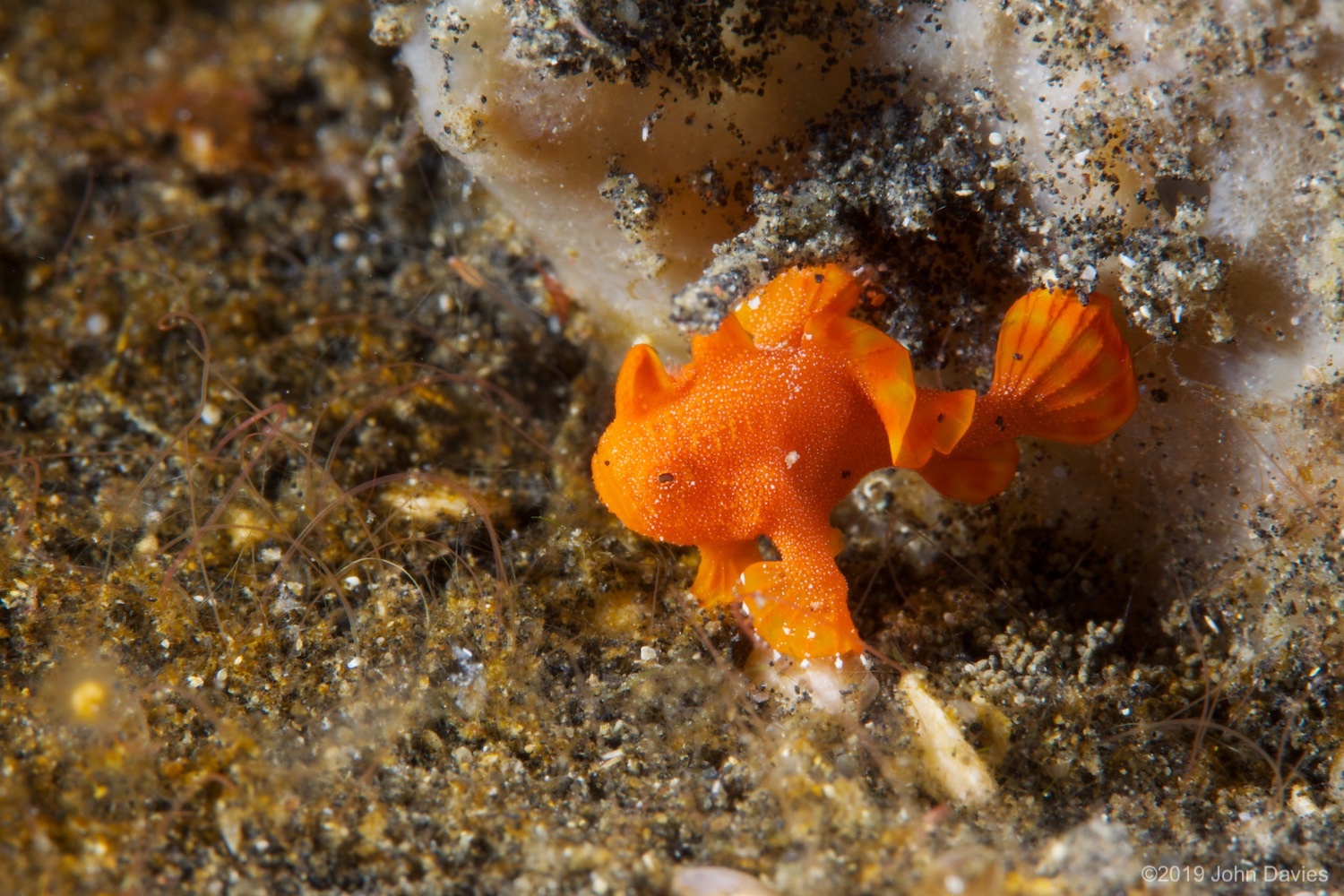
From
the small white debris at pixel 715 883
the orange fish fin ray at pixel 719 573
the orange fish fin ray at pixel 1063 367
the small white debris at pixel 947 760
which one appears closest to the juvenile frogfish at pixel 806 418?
the orange fish fin ray at pixel 1063 367

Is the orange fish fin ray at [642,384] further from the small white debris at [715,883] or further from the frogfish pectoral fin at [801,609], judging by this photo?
the small white debris at [715,883]

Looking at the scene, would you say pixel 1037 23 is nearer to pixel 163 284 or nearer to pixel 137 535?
pixel 137 535

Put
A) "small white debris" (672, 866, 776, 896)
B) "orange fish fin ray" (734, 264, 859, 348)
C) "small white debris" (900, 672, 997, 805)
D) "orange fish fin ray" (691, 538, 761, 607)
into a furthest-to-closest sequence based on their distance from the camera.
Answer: "orange fish fin ray" (691, 538, 761, 607) → "orange fish fin ray" (734, 264, 859, 348) → "small white debris" (900, 672, 997, 805) → "small white debris" (672, 866, 776, 896)

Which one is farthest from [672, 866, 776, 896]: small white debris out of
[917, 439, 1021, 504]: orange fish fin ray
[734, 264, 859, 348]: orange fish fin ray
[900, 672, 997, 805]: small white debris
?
[734, 264, 859, 348]: orange fish fin ray

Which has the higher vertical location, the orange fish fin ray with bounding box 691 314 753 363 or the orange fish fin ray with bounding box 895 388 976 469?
the orange fish fin ray with bounding box 895 388 976 469

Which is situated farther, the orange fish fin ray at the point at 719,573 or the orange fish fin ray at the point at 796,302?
the orange fish fin ray at the point at 719,573

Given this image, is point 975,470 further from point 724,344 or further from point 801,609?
point 724,344

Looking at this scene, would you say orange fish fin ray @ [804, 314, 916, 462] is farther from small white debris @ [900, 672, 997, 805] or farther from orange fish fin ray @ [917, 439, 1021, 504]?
small white debris @ [900, 672, 997, 805]
